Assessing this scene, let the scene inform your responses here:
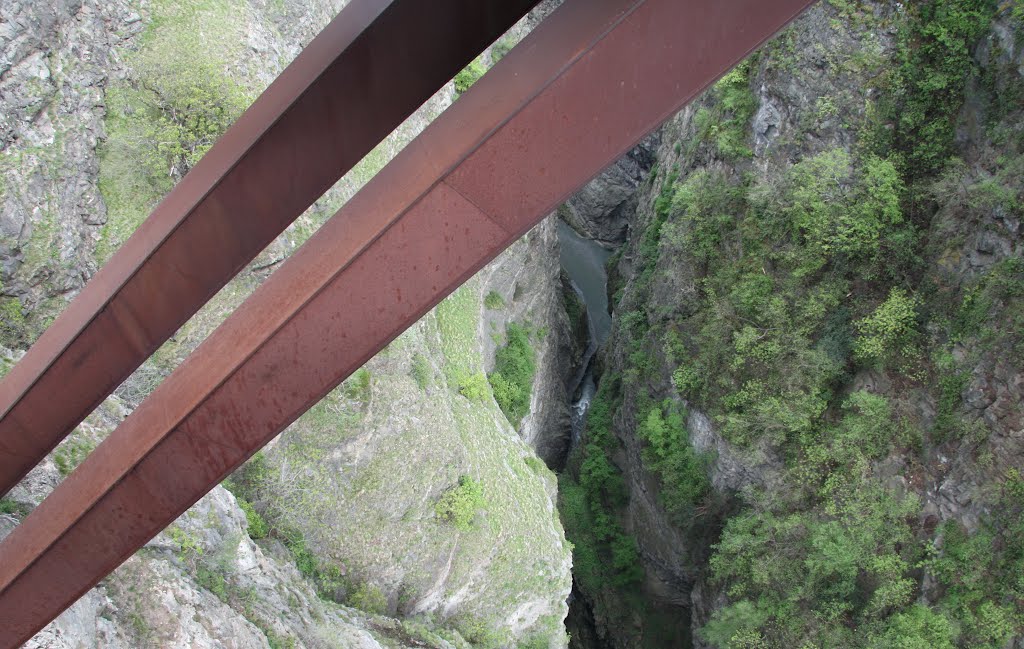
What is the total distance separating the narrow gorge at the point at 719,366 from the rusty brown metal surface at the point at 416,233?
5.22 m

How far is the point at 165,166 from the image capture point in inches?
432

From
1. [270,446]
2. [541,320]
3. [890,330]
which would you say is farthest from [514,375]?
[890,330]

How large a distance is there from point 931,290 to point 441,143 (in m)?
13.4

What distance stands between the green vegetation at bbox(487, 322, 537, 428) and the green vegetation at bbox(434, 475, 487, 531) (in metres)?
5.39

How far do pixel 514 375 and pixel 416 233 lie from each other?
16.6 m

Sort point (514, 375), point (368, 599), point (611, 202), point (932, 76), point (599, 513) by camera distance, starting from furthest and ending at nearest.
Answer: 1. point (611, 202)
2. point (599, 513)
3. point (514, 375)
4. point (932, 76)
5. point (368, 599)

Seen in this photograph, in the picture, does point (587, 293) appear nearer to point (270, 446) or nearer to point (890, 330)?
point (890, 330)

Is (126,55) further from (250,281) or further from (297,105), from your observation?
(297,105)

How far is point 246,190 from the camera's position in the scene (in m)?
2.47

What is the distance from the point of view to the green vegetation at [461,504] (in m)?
11.7

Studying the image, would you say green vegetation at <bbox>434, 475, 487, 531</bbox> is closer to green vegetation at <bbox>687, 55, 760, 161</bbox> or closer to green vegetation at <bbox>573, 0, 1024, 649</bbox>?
green vegetation at <bbox>573, 0, 1024, 649</bbox>

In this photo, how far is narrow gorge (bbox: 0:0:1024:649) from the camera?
962 centimetres

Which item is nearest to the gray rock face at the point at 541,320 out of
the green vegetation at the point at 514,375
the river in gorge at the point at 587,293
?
the green vegetation at the point at 514,375

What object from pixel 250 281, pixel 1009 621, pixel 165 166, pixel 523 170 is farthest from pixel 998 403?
pixel 165 166
